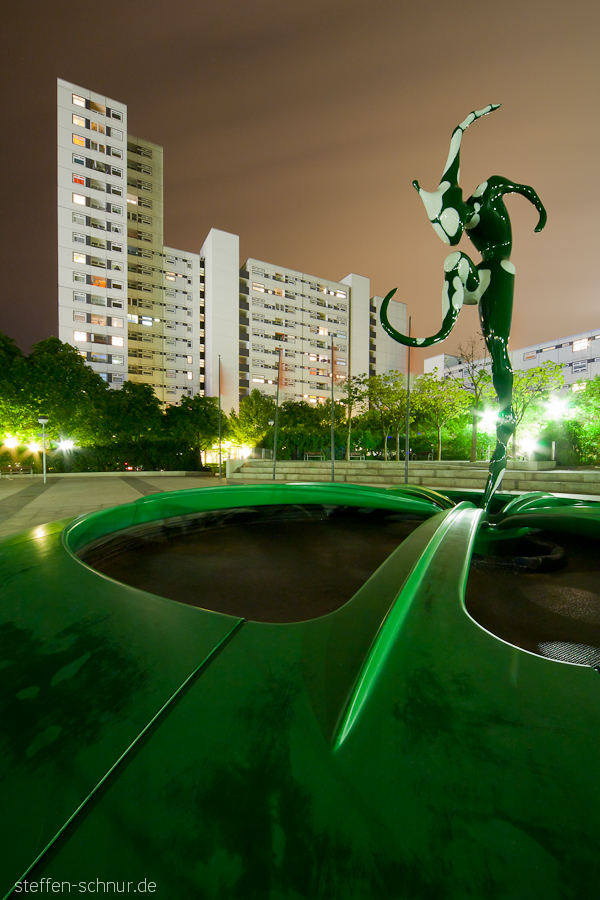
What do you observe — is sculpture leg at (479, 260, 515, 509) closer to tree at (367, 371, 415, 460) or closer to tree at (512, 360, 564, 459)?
tree at (512, 360, 564, 459)

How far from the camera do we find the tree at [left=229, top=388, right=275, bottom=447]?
4356 cm

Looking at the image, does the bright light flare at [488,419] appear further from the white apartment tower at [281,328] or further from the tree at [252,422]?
the white apartment tower at [281,328]

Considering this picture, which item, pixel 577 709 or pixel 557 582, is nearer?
pixel 577 709

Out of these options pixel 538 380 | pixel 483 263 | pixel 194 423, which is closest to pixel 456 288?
pixel 483 263

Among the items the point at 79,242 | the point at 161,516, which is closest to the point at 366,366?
the point at 79,242

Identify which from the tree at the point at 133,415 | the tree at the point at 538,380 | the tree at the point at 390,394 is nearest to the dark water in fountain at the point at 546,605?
the tree at the point at 538,380

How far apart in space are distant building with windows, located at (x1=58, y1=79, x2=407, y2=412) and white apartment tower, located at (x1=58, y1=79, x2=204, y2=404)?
0.40 ft

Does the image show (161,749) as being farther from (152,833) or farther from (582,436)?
(582,436)

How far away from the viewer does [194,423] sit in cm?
3184

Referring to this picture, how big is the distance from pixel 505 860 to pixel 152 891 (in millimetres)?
606

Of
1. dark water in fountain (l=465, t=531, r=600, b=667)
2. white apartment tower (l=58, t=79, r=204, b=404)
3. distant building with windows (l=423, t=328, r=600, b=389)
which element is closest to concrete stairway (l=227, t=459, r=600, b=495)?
dark water in fountain (l=465, t=531, r=600, b=667)

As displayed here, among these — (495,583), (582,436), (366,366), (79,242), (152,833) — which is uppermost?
(79,242)

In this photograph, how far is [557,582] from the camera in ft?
8.81

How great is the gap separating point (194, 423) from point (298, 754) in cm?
3224
